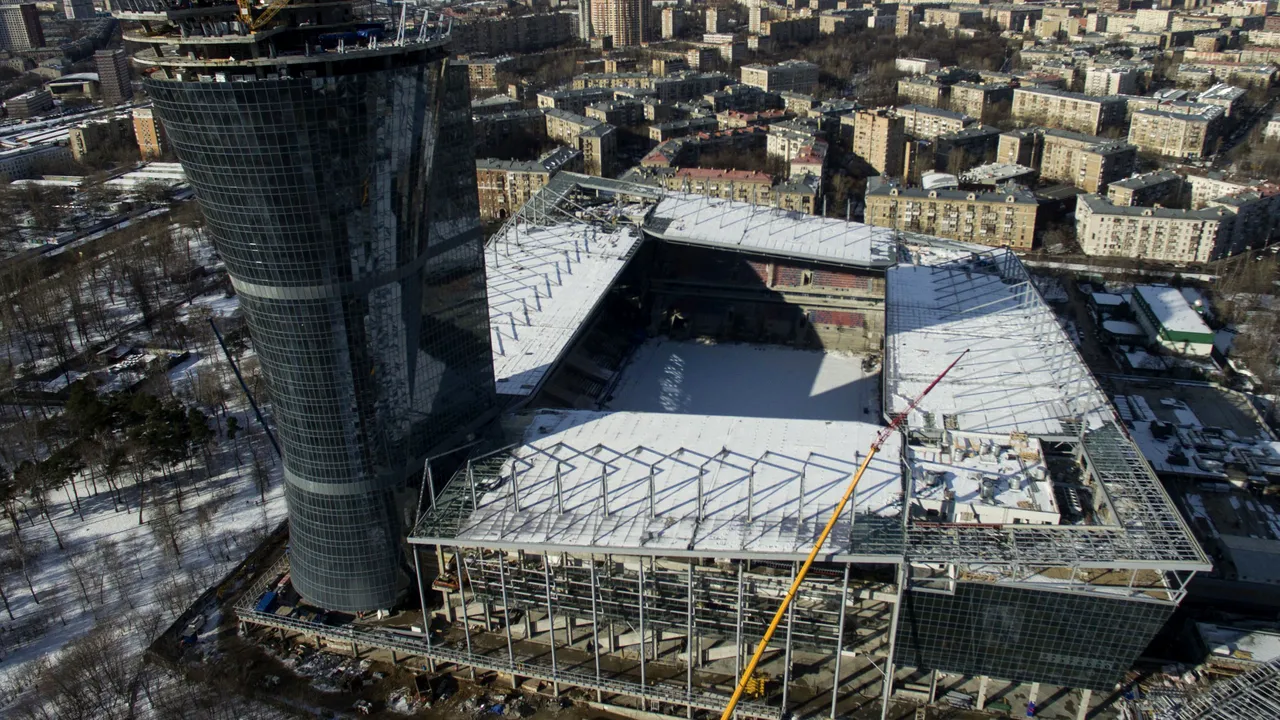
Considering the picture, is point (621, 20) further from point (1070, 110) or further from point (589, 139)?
point (1070, 110)

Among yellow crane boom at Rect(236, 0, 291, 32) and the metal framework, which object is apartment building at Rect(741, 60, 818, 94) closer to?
yellow crane boom at Rect(236, 0, 291, 32)

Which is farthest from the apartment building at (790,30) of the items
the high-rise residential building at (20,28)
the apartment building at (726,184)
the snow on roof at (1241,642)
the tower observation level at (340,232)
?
the snow on roof at (1241,642)

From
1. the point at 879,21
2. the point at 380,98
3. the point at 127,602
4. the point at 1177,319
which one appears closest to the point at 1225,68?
the point at 879,21

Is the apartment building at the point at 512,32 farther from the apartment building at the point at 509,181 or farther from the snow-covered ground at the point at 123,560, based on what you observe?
the snow-covered ground at the point at 123,560

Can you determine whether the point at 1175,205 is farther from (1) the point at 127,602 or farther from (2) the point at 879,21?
(2) the point at 879,21

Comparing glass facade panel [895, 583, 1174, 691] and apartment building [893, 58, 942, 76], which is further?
apartment building [893, 58, 942, 76]

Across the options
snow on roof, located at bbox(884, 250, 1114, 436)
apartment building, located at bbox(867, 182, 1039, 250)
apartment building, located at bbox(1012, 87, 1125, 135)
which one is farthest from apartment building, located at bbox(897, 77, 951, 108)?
snow on roof, located at bbox(884, 250, 1114, 436)
